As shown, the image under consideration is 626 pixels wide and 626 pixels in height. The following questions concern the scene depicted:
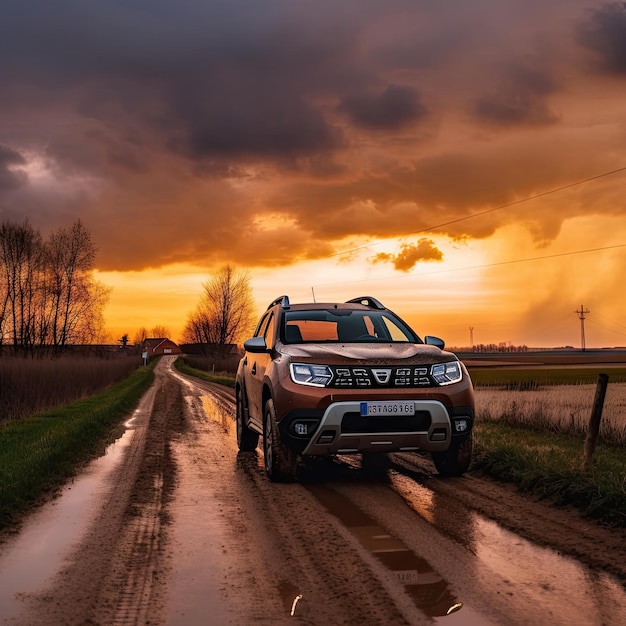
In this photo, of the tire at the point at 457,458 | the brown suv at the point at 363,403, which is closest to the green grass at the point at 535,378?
the tire at the point at 457,458

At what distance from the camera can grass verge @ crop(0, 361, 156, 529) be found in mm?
7512

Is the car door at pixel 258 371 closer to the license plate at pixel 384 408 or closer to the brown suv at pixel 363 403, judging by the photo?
the brown suv at pixel 363 403

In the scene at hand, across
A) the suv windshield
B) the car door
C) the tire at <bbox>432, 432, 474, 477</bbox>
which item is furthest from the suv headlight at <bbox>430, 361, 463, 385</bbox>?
the car door

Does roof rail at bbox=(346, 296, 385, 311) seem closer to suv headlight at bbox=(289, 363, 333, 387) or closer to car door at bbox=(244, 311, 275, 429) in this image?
car door at bbox=(244, 311, 275, 429)

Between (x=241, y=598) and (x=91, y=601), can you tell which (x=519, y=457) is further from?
(x=91, y=601)

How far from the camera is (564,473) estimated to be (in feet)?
24.4

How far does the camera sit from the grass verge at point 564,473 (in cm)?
642

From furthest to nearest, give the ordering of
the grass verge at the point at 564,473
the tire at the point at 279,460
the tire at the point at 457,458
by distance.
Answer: the tire at the point at 457,458 → the tire at the point at 279,460 → the grass verge at the point at 564,473

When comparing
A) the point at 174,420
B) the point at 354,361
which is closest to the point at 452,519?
the point at 354,361

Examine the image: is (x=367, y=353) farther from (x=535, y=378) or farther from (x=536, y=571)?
(x=535, y=378)

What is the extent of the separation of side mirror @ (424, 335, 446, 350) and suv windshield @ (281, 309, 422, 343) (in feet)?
0.52

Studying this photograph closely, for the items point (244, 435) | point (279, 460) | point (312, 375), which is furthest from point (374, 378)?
point (244, 435)

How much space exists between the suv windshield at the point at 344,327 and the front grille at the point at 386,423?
1581 millimetres

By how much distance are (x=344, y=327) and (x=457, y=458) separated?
2351 millimetres
